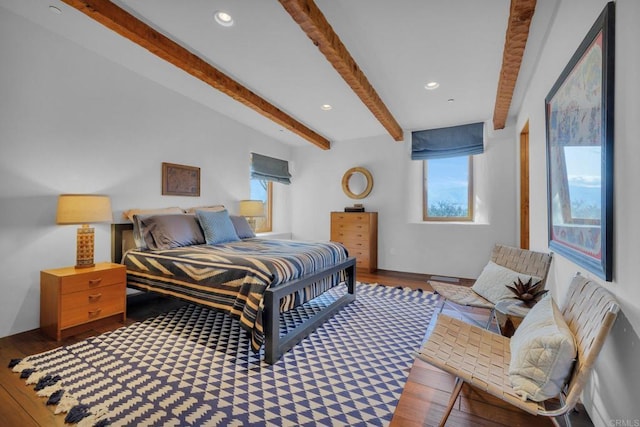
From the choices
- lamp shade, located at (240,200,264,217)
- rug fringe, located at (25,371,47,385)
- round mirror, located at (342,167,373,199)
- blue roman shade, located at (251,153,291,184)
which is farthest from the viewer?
round mirror, located at (342,167,373,199)

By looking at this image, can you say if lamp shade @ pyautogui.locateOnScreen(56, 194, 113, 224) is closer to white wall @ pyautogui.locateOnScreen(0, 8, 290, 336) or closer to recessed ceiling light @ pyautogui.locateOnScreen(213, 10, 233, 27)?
white wall @ pyautogui.locateOnScreen(0, 8, 290, 336)

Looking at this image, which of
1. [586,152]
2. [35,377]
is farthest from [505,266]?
[35,377]

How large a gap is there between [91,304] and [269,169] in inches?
139

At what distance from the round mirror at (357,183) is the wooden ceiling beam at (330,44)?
5.68 ft

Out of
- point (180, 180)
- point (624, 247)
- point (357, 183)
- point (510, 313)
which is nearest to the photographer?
point (624, 247)

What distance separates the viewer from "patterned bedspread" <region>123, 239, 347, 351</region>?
6.79ft

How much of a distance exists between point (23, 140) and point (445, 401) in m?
3.74

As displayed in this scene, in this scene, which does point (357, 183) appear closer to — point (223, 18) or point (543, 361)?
point (223, 18)

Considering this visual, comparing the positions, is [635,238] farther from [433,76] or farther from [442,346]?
[433,76]

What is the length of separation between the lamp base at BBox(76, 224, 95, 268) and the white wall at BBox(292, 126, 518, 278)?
3.75 m

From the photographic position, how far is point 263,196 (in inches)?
223

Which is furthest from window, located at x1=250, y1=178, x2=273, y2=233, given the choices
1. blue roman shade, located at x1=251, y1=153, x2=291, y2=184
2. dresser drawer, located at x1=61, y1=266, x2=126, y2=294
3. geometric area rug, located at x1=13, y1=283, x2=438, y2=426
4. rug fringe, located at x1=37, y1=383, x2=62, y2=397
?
rug fringe, located at x1=37, y1=383, x2=62, y2=397

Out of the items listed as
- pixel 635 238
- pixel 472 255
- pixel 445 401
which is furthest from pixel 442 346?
pixel 472 255

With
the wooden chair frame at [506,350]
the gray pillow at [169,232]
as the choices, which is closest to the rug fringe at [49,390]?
the gray pillow at [169,232]
